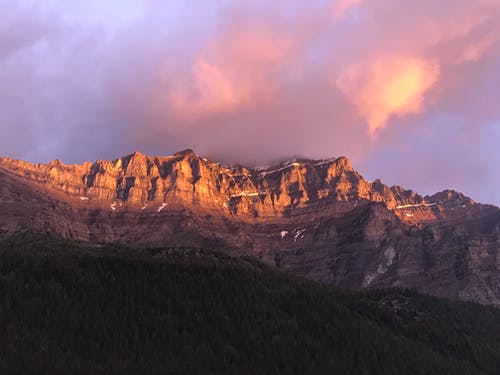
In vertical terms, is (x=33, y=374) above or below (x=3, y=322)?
below

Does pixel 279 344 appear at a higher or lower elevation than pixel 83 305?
lower

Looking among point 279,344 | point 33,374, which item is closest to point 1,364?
point 33,374

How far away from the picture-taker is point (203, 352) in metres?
177

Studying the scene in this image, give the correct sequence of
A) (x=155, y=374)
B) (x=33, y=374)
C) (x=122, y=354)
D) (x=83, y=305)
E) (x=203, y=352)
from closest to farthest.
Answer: (x=33, y=374) → (x=155, y=374) → (x=122, y=354) → (x=203, y=352) → (x=83, y=305)

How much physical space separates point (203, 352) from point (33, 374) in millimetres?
49504

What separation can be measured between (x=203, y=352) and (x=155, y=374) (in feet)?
84.6

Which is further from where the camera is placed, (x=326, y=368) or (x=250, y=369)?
(x=326, y=368)

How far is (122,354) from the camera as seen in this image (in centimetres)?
16488

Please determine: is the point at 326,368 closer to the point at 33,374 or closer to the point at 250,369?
the point at 250,369

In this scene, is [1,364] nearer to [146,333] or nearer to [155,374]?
[155,374]

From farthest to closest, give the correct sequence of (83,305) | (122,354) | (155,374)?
(83,305) < (122,354) < (155,374)

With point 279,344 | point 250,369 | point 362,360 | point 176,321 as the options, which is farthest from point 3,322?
point 362,360

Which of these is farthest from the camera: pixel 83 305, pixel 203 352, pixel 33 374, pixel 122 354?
pixel 83 305

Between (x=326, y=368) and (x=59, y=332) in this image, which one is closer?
(x=59, y=332)
